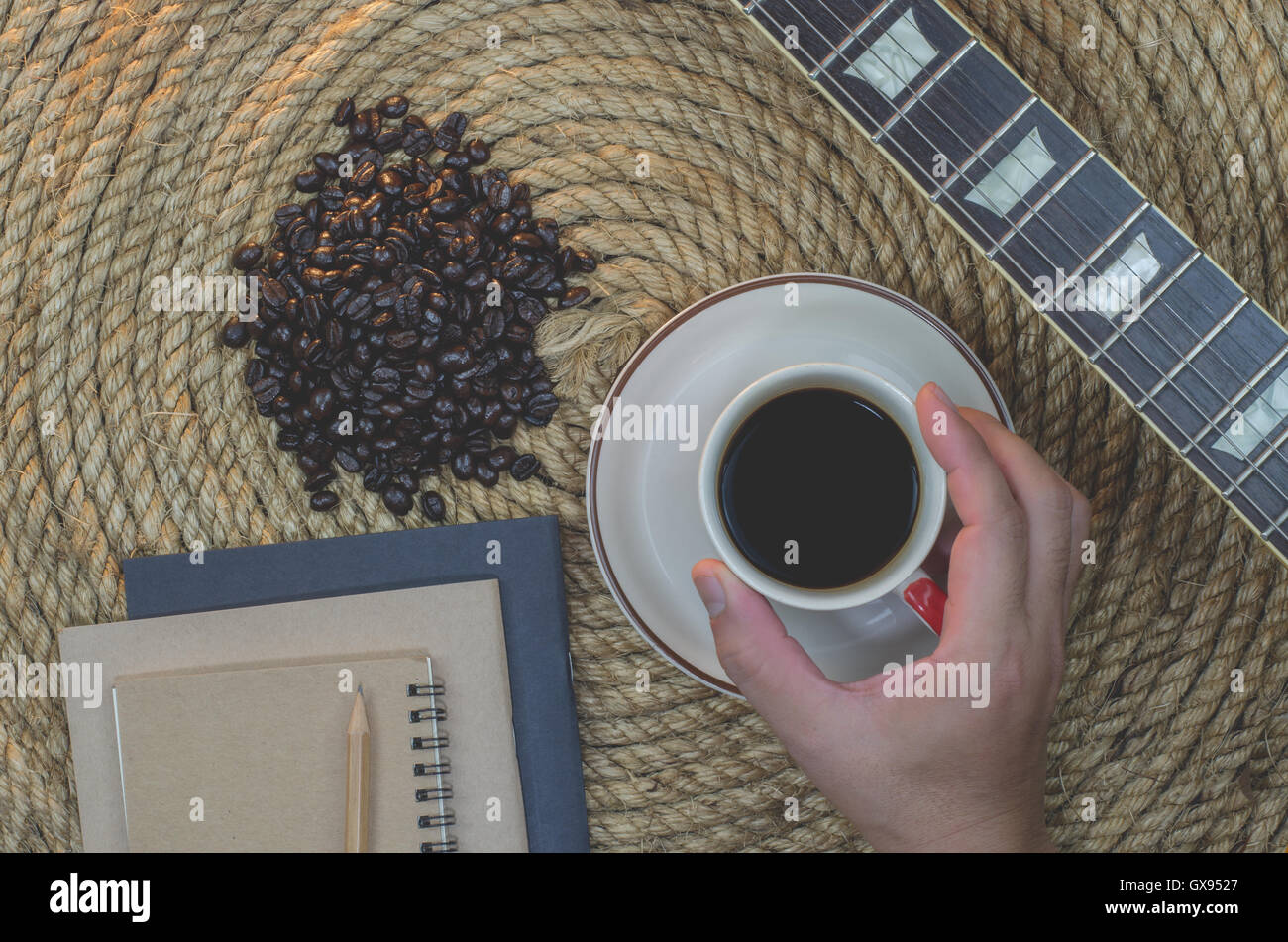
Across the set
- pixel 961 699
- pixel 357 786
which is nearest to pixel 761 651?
pixel 961 699

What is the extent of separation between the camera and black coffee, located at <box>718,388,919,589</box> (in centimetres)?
91

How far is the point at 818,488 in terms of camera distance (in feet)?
3.06

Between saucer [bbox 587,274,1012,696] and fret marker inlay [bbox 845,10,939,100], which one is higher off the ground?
fret marker inlay [bbox 845,10,939,100]

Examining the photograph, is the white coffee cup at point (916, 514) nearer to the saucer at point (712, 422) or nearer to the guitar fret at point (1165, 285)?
the saucer at point (712, 422)

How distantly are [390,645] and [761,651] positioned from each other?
38 cm

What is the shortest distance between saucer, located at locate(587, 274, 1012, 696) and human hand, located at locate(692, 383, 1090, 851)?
0.06 m

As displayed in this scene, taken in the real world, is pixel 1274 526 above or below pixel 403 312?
below

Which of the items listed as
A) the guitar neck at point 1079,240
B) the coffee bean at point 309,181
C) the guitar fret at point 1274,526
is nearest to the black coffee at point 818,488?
the guitar neck at point 1079,240

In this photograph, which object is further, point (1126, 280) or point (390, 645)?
point (390, 645)

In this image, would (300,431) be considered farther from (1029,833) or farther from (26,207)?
(1029,833)

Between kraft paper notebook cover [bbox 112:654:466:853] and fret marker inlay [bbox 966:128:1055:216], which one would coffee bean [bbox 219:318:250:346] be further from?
Result: fret marker inlay [bbox 966:128:1055:216]

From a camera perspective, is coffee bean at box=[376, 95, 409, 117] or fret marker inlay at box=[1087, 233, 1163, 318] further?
coffee bean at box=[376, 95, 409, 117]

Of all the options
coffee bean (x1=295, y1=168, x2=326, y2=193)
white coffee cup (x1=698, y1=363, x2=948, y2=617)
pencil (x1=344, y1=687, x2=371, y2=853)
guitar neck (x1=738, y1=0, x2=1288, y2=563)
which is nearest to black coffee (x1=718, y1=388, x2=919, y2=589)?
white coffee cup (x1=698, y1=363, x2=948, y2=617)

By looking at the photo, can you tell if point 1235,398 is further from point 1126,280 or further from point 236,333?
point 236,333
